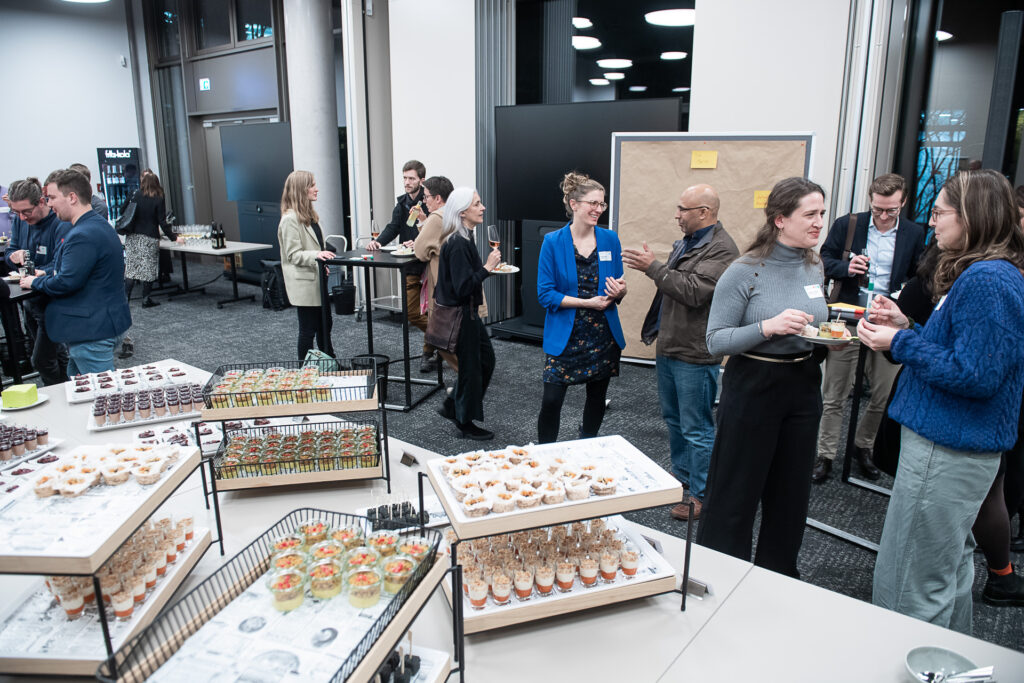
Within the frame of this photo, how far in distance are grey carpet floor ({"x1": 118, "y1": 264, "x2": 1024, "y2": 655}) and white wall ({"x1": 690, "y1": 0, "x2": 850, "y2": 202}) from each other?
78.2 inches

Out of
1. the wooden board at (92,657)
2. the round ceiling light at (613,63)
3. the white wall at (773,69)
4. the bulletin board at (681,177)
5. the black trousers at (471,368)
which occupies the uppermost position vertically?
the round ceiling light at (613,63)

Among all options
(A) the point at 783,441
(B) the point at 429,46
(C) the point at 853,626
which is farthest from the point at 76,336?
(B) the point at 429,46

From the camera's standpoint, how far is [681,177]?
4.55 metres

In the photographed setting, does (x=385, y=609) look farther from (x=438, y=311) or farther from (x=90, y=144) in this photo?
(x=90, y=144)

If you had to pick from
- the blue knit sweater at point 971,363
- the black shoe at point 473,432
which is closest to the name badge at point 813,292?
the blue knit sweater at point 971,363

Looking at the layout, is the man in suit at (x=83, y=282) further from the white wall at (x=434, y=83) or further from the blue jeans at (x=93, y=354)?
the white wall at (x=434, y=83)

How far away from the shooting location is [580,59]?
253 inches

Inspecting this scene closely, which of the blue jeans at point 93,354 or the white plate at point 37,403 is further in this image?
the blue jeans at point 93,354

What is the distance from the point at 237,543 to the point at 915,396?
6.14ft

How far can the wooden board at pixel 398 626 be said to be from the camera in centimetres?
98

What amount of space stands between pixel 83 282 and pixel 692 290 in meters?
2.90

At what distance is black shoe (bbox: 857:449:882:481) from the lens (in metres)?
3.40

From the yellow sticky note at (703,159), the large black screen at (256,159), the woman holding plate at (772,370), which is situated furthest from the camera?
the large black screen at (256,159)

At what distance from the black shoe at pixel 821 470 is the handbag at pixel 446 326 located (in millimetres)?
2000
